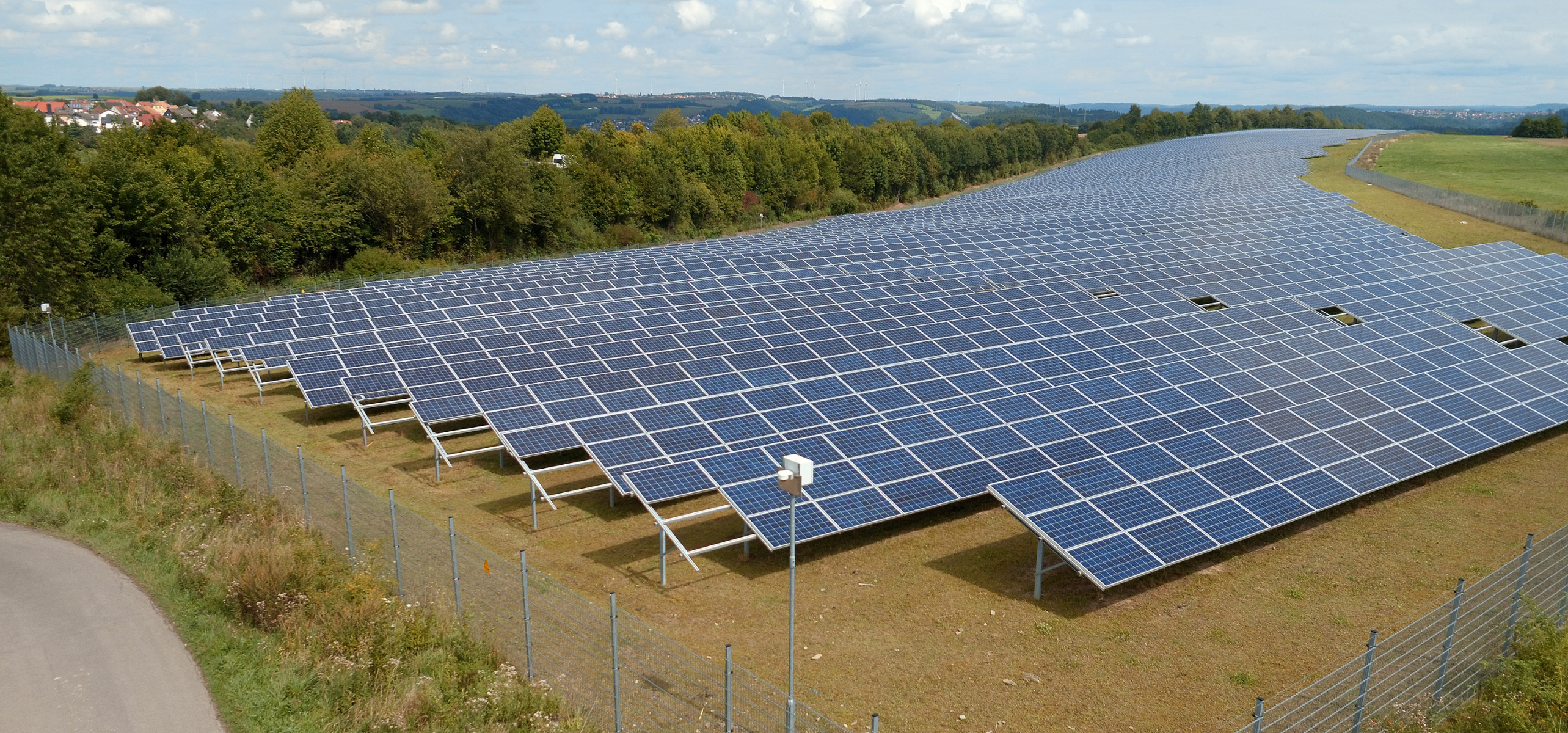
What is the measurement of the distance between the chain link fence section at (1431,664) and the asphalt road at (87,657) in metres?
15.3

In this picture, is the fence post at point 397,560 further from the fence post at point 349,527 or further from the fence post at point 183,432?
the fence post at point 183,432

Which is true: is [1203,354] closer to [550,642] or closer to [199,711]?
[550,642]

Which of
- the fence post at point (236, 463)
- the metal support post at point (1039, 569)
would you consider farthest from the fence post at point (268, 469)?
the metal support post at point (1039, 569)

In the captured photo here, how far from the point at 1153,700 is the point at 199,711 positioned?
1464 centimetres

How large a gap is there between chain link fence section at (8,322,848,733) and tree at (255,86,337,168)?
6272 cm

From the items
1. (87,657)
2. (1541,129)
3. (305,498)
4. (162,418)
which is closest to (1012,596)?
(305,498)

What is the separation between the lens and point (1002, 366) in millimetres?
27734

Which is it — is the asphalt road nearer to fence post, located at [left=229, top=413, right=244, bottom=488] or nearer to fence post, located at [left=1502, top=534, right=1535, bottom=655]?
fence post, located at [left=229, top=413, right=244, bottom=488]

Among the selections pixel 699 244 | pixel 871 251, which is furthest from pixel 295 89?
pixel 871 251

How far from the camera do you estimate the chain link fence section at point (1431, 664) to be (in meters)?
13.9

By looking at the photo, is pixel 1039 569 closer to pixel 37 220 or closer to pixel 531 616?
pixel 531 616

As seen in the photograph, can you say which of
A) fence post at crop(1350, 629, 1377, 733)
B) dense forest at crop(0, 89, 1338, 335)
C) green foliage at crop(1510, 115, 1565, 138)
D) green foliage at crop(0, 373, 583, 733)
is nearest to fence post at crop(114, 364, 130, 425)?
green foliage at crop(0, 373, 583, 733)

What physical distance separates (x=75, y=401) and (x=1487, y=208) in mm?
82216

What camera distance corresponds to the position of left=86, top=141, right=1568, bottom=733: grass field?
15.6 metres
